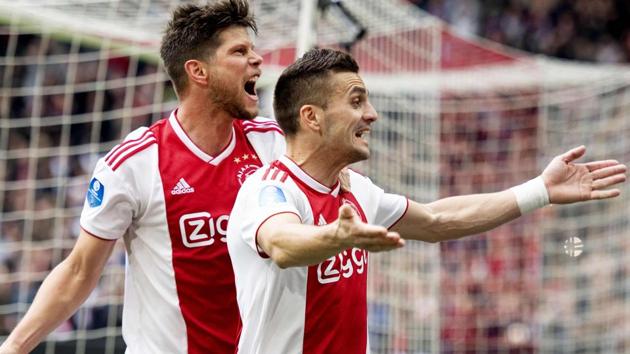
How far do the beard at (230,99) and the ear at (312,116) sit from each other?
48 cm

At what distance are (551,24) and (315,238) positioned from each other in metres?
15.3

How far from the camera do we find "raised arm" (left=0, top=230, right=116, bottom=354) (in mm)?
4102

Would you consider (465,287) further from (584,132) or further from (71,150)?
(71,150)

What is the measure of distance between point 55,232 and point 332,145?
6.38 m

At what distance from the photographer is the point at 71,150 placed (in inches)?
360

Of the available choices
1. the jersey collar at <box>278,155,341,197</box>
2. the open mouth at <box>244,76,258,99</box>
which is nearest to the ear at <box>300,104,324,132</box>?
the jersey collar at <box>278,155,341,197</box>

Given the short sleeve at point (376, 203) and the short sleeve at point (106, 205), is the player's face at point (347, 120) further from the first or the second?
the short sleeve at point (106, 205)

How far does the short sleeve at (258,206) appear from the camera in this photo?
335cm

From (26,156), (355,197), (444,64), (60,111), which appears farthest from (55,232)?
(355,197)

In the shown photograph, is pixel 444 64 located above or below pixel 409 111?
above

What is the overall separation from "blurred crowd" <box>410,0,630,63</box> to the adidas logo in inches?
527

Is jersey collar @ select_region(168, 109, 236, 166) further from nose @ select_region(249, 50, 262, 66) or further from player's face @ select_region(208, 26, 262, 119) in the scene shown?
nose @ select_region(249, 50, 262, 66)

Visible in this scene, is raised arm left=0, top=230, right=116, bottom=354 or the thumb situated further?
raised arm left=0, top=230, right=116, bottom=354

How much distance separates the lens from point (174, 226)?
13.4 ft
